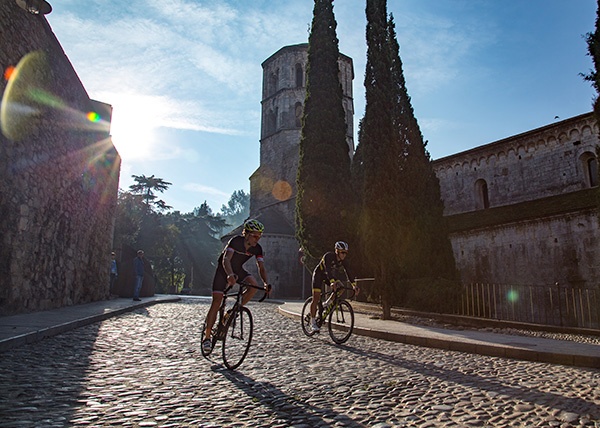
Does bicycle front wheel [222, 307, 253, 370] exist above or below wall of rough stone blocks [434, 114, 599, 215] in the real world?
below

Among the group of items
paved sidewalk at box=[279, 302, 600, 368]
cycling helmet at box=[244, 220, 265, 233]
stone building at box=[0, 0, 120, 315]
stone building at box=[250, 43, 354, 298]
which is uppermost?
stone building at box=[250, 43, 354, 298]

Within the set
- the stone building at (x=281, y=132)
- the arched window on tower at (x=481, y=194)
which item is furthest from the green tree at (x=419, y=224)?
the stone building at (x=281, y=132)

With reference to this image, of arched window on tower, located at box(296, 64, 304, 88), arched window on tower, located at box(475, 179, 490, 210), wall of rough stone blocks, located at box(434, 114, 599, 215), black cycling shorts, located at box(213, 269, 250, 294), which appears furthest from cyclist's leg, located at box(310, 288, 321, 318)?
arched window on tower, located at box(296, 64, 304, 88)

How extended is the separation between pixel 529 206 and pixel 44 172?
56.7ft

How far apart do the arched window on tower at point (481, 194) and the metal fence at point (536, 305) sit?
7.29 m

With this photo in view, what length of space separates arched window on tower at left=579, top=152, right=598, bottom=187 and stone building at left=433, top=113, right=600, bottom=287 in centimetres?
3

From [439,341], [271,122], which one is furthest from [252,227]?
[271,122]

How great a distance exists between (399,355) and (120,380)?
4.04 metres

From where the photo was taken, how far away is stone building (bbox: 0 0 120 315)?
27.2ft

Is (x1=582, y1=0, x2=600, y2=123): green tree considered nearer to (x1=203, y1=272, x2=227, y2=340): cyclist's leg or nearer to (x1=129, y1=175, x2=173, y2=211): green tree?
(x1=203, y1=272, x2=227, y2=340): cyclist's leg

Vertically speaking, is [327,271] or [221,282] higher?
[327,271]

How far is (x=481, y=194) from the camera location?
879 inches

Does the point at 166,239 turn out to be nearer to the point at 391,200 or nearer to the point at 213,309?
the point at 391,200

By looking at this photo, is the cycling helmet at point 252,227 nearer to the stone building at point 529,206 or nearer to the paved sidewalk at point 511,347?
the paved sidewalk at point 511,347
